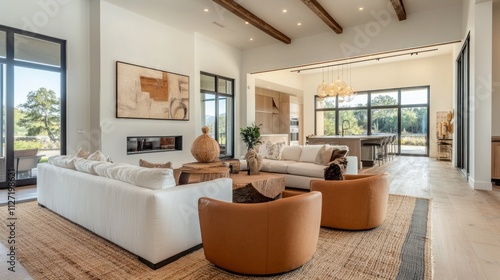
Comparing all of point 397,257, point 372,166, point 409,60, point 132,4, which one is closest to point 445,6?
point 372,166

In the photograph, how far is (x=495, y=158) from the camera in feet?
17.5

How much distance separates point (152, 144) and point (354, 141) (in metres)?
5.46

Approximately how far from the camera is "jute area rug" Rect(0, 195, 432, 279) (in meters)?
2.08

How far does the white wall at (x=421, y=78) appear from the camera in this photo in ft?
33.8

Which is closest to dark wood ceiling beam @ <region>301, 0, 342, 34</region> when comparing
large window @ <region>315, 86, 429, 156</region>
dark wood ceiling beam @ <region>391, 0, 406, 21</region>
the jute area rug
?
dark wood ceiling beam @ <region>391, 0, 406, 21</region>

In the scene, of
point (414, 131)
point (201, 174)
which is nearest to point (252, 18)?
point (201, 174)

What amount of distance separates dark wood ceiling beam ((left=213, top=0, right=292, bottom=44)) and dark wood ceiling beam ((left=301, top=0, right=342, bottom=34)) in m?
1.42

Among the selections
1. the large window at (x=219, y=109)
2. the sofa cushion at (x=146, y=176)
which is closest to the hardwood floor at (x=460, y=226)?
the sofa cushion at (x=146, y=176)

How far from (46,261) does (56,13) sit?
537cm

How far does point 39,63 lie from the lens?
552 centimetres

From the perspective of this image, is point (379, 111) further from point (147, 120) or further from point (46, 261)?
point (46, 261)

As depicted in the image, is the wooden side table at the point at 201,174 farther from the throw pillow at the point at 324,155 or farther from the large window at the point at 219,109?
the large window at the point at 219,109

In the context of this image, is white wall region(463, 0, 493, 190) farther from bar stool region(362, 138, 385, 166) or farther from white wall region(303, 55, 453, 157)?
white wall region(303, 55, 453, 157)

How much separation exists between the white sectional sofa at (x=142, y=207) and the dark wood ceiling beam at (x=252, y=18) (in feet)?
14.5
